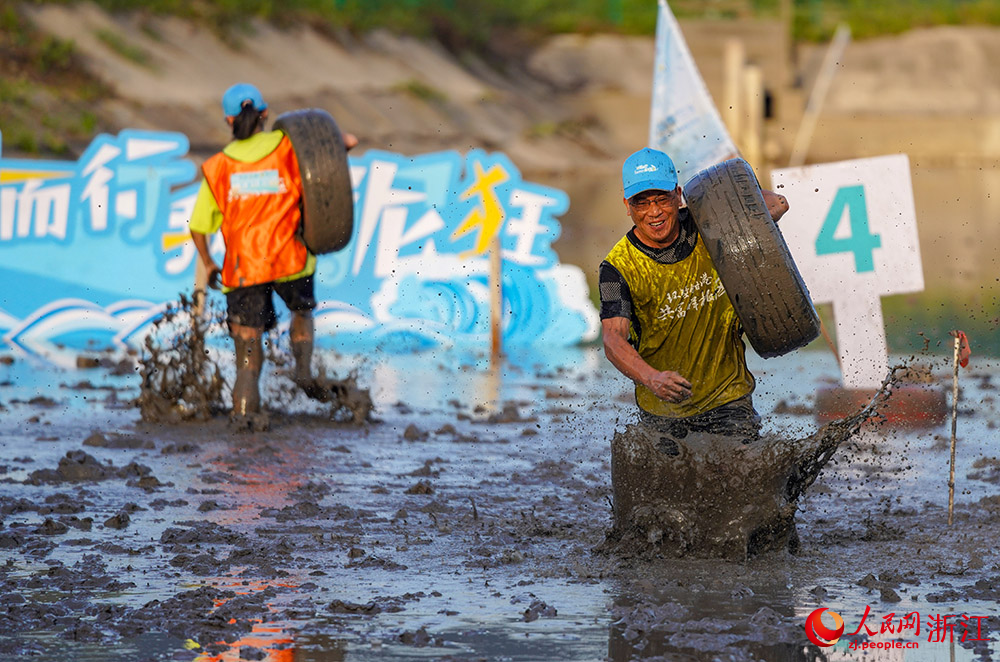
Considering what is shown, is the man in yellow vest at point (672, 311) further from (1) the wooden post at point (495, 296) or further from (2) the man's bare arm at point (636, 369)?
(1) the wooden post at point (495, 296)

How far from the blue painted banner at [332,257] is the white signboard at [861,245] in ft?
15.0

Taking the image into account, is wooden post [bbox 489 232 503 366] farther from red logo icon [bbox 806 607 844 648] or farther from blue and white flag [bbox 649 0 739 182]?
red logo icon [bbox 806 607 844 648]

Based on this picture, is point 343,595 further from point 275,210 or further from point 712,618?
point 275,210

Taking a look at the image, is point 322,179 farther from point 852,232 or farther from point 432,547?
point 432,547

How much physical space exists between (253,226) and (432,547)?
3.48m

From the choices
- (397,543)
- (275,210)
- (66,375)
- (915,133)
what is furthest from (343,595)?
(915,133)

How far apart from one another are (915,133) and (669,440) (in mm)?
40508

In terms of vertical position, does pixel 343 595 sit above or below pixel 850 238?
below

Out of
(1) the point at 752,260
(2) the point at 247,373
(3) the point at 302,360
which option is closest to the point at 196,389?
(2) the point at 247,373

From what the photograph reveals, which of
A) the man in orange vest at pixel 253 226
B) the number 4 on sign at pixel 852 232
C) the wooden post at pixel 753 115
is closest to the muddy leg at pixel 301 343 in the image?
the man in orange vest at pixel 253 226

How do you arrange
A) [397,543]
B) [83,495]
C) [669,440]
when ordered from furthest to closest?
1. [83,495]
2. [397,543]
3. [669,440]

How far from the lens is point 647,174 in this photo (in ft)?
19.7

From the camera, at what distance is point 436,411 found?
412 inches

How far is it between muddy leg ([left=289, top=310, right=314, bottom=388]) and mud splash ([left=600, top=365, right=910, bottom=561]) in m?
3.91
